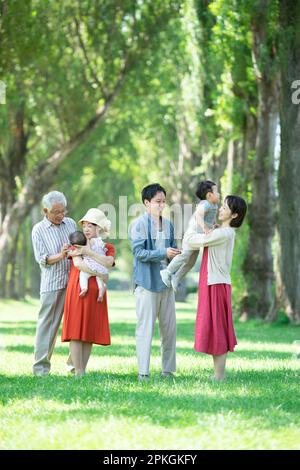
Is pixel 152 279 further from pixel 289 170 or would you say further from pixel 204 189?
pixel 289 170

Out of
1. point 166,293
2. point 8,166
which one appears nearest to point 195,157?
point 8,166

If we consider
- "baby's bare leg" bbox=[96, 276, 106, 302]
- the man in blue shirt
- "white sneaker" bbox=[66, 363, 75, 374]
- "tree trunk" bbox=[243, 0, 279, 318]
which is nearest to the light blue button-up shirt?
the man in blue shirt

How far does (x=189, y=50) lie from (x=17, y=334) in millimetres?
12137

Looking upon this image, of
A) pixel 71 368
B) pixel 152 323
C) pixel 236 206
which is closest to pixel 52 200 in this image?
pixel 152 323

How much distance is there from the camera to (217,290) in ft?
34.0

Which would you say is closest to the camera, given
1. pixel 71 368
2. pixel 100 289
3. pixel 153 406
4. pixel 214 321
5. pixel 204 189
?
pixel 153 406

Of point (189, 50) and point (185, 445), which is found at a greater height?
point (189, 50)

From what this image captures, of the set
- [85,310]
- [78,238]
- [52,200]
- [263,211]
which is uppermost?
[263,211]

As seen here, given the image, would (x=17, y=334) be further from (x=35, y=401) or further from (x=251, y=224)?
(x=35, y=401)

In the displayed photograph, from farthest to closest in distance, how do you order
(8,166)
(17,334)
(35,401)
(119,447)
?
(8,166)
(17,334)
(35,401)
(119,447)

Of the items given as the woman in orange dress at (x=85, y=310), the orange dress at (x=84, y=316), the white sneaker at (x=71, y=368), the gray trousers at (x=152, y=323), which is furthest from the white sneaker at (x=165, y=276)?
the white sneaker at (x=71, y=368)

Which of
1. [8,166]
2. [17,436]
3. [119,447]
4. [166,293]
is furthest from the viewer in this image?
[8,166]

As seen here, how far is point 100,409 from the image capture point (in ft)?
26.9

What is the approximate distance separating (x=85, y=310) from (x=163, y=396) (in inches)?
90.7
